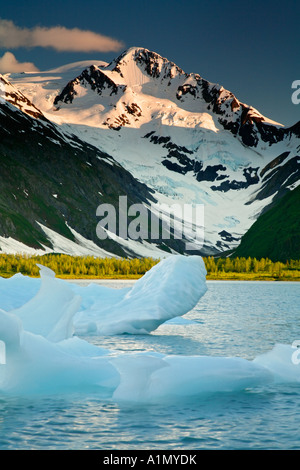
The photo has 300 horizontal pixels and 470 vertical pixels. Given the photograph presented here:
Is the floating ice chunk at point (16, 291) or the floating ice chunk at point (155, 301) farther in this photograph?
the floating ice chunk at point (16, 291)

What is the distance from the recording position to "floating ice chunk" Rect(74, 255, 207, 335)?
3453cm

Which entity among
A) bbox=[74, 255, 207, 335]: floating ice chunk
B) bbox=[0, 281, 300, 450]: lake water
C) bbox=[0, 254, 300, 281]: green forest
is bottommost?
bbox=[0, 281, 300, 450]: lake water

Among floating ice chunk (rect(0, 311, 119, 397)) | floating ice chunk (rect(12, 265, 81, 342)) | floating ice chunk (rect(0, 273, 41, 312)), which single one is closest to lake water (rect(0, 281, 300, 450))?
floating ice chunk (rect(0, 311, 119, 397))

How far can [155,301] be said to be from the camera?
3475cm

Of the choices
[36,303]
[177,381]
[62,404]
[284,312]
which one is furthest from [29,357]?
[284,312]

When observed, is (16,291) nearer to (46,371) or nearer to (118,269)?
(46,371)

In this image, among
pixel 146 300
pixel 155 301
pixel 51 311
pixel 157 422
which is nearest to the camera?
pixel 157 422

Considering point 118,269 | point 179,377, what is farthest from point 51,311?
point 118,269

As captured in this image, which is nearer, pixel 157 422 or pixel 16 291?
pixel 157 422

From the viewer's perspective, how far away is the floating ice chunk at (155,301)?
1359 inches

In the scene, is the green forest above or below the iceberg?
above

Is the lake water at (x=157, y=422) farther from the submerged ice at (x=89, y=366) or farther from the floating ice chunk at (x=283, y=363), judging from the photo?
the floating ice chunk at (x=283, y=363)

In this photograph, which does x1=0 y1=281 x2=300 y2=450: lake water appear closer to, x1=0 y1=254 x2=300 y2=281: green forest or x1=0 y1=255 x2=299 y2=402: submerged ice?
x1=0 y1=255 x2=299 y2=402: submerged ice

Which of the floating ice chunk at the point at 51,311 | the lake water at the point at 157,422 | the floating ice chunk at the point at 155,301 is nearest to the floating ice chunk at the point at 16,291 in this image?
the floating ice chunk at the point at 155,301
